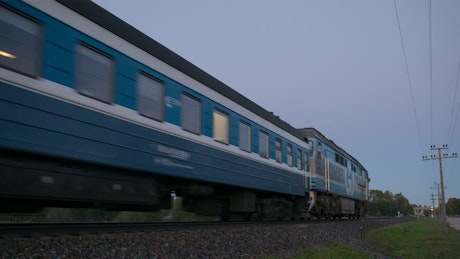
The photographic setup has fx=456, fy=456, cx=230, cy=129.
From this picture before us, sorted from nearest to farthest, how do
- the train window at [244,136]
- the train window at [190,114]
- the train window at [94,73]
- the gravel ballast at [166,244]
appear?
the gravel ballast at [166,244], the train window at [94,73], the train window at [190,114], the train window at [244,136]

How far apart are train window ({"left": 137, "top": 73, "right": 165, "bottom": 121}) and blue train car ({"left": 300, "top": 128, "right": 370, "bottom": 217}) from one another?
10906mm

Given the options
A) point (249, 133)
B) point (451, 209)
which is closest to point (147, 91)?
point (249, 133)

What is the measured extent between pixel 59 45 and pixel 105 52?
3.42 ft

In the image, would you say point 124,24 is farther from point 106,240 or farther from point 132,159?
point 106,240

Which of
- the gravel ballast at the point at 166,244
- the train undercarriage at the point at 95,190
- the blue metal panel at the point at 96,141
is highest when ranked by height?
the blue metal panel at the point at 96,141

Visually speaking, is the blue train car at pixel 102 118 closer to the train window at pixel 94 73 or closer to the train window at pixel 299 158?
the train window at pixel 94 73

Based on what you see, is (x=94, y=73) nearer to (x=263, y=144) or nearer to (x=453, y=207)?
(x=263, y=144)

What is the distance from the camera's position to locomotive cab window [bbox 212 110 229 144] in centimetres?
1073

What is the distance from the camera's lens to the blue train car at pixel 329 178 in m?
19.0

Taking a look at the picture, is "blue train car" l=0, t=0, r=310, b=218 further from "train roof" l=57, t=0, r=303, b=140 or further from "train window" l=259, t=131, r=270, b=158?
"train window" l=259, t=131, r=270, b=158

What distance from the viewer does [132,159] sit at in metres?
7.63

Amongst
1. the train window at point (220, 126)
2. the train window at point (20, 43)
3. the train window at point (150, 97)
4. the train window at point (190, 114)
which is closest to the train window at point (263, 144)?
the train window at point (220, 126)

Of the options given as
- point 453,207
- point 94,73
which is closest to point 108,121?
point 94,73

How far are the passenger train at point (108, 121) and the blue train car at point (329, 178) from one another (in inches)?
259
